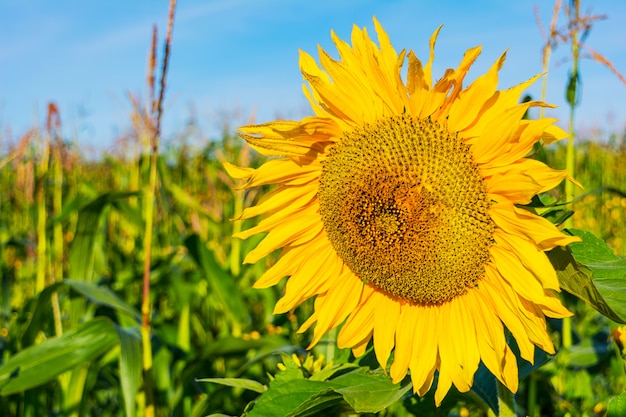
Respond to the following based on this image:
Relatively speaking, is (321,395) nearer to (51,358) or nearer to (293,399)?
(293,399)

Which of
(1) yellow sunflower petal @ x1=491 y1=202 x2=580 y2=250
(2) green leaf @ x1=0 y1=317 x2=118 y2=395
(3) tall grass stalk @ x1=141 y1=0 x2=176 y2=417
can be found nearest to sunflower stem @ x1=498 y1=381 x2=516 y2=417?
(1) yellow sunflower petal @ x1=491 y1=202 x2=580 y2=250

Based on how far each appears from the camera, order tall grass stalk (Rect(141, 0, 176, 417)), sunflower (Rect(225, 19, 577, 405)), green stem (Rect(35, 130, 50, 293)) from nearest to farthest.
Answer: sunflower (Rect(225, 19, 577, 405)), tall grass stalk (Rect(141, 0, 176, 417)), green stem (Rect(35, 130, 50, 293))

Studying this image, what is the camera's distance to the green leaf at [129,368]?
213 centimetres

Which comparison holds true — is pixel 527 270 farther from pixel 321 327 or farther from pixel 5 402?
pixel 5 402

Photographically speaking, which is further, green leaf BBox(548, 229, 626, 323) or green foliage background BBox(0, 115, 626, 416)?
green foliage background BBox(0, 115, 626, 416)

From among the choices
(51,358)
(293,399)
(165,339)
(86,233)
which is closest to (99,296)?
(51,358)

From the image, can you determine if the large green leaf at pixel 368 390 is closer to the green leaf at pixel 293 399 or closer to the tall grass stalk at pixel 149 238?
the green leaf at pixel 293 399

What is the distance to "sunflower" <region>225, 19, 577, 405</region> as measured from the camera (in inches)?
47.7

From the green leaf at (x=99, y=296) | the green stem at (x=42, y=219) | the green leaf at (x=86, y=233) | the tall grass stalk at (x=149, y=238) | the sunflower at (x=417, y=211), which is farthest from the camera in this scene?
the green stem at (x=42, y=219)

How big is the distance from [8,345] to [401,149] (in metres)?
2.12

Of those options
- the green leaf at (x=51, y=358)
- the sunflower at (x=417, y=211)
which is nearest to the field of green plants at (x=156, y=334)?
the green leaf at (x=51, y=358)

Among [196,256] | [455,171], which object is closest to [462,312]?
[455,171]

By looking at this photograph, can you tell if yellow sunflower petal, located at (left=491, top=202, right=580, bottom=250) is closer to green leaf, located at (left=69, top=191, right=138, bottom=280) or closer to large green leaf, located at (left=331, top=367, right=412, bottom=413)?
large green leaf, located at (left=331, top=367, right=412, bottom=413)

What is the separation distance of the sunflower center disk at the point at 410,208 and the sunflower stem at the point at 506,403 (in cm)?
20
